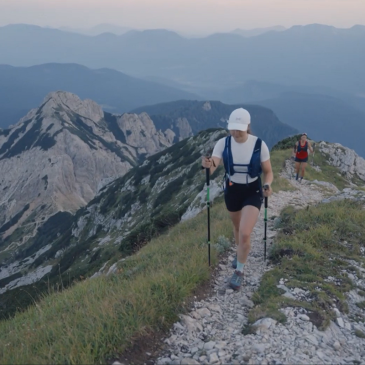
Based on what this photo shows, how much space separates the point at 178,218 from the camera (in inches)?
874

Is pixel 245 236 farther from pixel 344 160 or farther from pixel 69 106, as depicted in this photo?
pixel 69 106

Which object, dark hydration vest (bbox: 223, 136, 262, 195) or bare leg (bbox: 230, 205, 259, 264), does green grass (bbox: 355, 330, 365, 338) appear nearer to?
bare leg (bbox: 230, 205, 259, 264)

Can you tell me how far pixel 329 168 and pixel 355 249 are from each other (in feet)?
65.4

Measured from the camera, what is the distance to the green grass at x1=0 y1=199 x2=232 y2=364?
4.40m

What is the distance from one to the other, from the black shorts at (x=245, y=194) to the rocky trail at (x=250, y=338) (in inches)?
61.6

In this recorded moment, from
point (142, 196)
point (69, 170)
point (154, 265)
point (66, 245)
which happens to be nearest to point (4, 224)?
point (69, 170)

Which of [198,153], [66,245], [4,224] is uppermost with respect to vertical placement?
[198,153]

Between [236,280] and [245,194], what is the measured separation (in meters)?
1.57

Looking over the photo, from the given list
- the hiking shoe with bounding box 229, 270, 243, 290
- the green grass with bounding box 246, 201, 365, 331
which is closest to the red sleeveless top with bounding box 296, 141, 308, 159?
the green grass with bounding box 246, 201, 365, 331

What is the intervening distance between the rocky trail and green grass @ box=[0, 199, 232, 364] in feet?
1.17

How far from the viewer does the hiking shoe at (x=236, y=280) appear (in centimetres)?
650

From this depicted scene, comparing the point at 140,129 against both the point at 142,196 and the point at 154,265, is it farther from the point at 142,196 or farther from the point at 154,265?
the point at 154,265

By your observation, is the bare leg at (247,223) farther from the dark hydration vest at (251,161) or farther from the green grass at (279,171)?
the green grass at (279,171)

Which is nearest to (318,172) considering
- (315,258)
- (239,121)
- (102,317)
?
(315,258)
